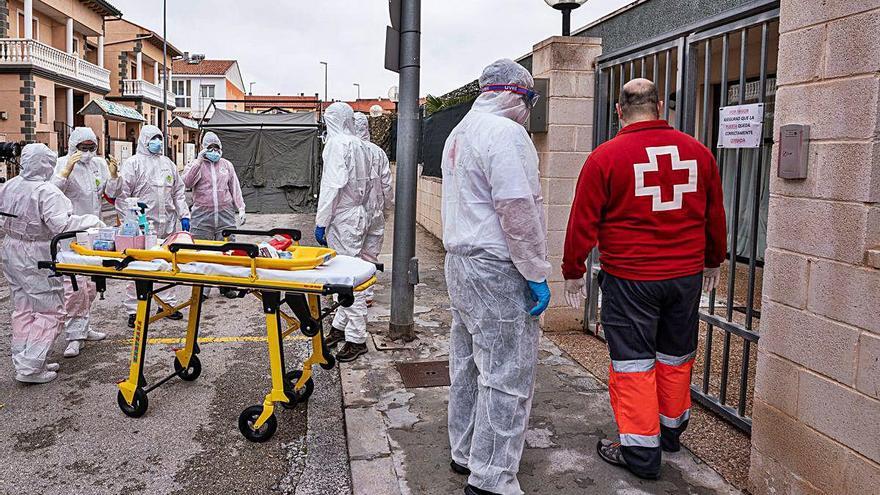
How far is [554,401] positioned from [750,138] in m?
1.93

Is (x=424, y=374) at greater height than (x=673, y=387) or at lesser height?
lesser

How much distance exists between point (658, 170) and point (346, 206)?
3.02m

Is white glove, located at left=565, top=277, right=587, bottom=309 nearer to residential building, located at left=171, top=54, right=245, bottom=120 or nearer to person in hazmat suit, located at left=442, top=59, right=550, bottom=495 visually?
person in hazmat suit, located at left=442, top=59, right=550, bottom=495

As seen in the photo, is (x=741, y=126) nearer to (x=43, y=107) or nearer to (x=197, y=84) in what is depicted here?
(x=43, y=107)

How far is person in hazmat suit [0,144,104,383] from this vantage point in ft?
15.4

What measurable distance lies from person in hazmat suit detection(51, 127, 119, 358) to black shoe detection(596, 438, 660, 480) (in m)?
4.15

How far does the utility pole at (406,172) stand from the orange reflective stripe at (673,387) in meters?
2.53

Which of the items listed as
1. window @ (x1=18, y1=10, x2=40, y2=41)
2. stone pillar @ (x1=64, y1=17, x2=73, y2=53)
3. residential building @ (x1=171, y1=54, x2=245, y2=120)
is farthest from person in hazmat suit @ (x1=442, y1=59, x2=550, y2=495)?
residential building @ (x1=171, y1=54, x2=245, y2=120)

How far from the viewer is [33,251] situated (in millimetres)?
4777

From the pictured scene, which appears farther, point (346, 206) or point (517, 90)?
point (346, 206)

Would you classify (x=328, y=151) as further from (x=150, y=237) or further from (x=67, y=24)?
(x=67, y=24)

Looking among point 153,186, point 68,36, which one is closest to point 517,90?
point 153,186

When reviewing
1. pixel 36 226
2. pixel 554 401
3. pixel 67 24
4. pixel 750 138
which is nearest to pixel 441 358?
pixel 554 401

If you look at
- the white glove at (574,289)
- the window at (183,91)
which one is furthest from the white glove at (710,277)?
the window at (183,91)
